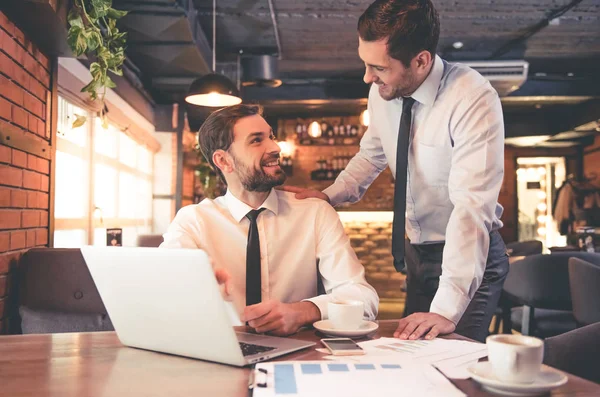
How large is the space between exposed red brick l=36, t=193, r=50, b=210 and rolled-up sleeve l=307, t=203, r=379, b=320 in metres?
1.82

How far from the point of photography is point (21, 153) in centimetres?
276

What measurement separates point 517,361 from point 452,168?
96 centimetres

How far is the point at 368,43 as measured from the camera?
1.77m

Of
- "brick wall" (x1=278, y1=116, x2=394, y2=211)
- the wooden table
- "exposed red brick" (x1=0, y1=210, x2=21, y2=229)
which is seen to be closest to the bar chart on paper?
the wooden table

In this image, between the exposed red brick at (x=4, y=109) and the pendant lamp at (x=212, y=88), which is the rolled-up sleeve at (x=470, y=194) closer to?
the exposed red brick at (x=4, y=109)

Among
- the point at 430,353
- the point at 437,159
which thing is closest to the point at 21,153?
the point at 437,159

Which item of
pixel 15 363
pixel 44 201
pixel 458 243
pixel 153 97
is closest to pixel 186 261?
pixel 15 363

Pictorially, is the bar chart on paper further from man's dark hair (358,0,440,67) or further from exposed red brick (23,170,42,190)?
exposed red brick (23,170,42,190)

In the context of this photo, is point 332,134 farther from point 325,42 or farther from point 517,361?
point 517,361

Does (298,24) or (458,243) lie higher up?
(298,24)

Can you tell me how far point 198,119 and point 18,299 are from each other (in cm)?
472

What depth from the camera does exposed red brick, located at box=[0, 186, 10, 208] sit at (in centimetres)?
254

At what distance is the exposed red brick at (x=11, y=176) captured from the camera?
2559 mm

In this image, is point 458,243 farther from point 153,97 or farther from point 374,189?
point 374,189
